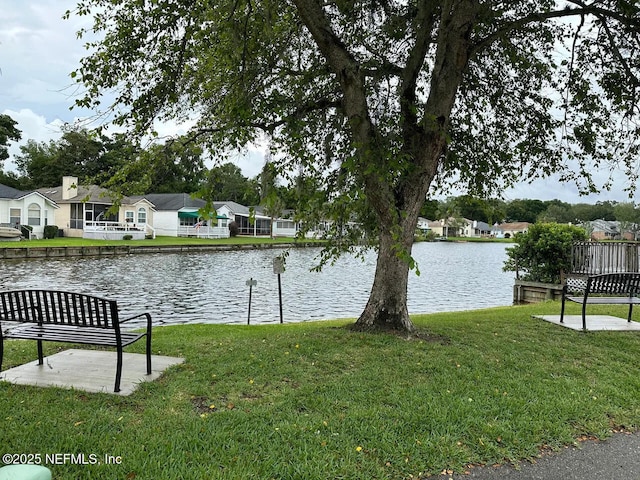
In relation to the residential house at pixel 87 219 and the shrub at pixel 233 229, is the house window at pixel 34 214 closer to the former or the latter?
the residential house at pixel 87 219

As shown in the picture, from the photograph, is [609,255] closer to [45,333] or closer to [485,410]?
[485,410]

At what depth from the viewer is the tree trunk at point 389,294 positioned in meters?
6.11

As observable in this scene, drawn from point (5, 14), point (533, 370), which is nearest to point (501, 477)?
point (533, 370)

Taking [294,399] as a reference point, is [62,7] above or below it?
above

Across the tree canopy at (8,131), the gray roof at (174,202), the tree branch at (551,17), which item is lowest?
the gray roof at (174,202)

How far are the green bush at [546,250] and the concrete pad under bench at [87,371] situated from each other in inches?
533

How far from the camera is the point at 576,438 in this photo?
335 cm

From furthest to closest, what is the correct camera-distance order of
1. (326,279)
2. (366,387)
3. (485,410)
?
(326,279), (366,387), (485,410)

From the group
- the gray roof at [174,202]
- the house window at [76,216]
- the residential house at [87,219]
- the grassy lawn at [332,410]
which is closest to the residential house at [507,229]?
the gray roof at [174,202]

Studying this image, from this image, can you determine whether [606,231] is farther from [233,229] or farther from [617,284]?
[617,284]

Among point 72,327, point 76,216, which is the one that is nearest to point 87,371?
point 72,327

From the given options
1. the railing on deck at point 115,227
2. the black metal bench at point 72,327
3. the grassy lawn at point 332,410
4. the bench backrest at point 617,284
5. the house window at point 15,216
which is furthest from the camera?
the railing on deck at point 115,227

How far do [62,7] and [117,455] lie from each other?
6.67 metres

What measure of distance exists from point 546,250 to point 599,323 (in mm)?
8337
